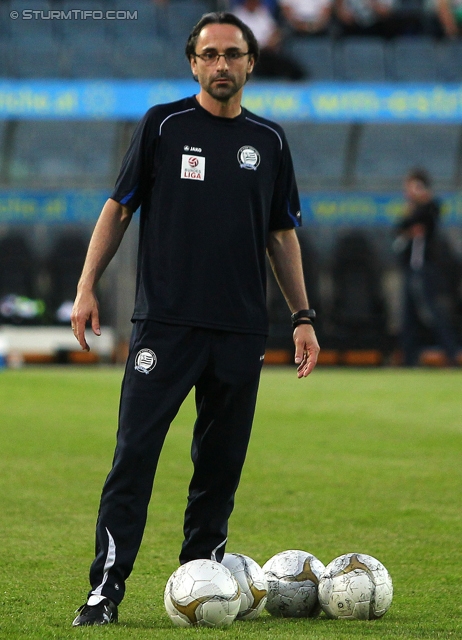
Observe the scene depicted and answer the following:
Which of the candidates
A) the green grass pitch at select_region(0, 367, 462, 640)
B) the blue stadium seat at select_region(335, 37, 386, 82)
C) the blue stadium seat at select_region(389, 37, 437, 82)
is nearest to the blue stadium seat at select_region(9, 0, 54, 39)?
the blue stadium seat at select_region(335, 37, 386, 82)

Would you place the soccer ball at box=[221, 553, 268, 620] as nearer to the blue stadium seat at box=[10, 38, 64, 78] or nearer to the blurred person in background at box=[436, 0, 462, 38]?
the blue stadium seat at box=[10, 38, 64, 78]

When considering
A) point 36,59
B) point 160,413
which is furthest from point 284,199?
point 36,59

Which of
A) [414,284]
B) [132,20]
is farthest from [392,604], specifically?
[132,20]

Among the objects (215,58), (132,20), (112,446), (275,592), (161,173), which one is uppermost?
(132,20)

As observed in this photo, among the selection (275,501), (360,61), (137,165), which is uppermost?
(360,61)

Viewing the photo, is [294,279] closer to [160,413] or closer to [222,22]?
[160,413]

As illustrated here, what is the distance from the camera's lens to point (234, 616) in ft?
13.8

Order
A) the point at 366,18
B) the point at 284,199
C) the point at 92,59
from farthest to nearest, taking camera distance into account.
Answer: the point at 366,18
the point at 92,59
the point at 284,199

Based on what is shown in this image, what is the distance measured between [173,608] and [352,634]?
2.04 ft

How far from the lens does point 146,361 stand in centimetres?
432

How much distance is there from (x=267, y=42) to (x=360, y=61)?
1.92 meters

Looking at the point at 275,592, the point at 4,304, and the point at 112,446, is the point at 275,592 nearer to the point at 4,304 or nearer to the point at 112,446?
the point at 112,446

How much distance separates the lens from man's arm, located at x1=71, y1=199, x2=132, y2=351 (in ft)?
14.0

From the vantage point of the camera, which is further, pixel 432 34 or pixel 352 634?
pixel 432 34
